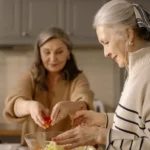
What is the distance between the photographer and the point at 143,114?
1.16m

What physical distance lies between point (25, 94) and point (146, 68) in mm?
893

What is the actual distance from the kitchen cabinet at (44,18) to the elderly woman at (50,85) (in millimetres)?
1396

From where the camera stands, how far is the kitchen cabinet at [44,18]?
340cm

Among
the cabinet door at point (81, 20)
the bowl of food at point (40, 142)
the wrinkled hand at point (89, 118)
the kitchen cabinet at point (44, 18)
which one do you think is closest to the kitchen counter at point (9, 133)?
the kitchen cabinet at point (44, 18)

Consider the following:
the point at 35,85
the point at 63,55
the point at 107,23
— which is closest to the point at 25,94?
the point at 35,85

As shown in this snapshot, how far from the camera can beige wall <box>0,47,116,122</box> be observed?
364cm

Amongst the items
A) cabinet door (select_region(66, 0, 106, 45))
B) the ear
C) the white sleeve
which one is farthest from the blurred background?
A: the white sleeve

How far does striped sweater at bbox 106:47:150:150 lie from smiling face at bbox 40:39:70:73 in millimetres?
752

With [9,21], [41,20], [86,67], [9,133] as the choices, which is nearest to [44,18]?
[41,20]

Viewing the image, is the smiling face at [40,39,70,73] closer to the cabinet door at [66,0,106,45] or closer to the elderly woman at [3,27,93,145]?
the elderly woman at [3,27,93,145]

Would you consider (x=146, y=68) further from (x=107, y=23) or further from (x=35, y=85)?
(x=35, y=85)

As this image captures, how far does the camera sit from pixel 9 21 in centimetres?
341

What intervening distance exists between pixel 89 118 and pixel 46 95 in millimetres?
430

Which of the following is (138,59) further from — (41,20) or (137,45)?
(41,20)
